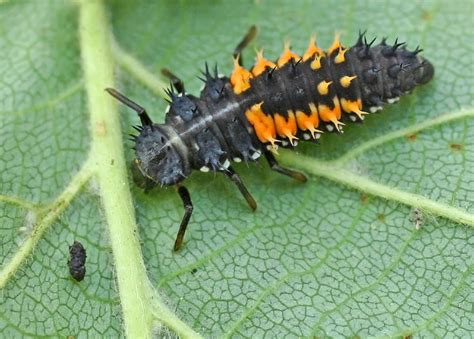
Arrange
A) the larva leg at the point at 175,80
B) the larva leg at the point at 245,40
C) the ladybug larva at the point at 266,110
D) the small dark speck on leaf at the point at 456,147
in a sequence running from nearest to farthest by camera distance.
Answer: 1. the ladybug larva at the point at 266,110
2. the small dark speck on leaf at the point at 456,147
3. the larva leg at the point at 175,80
4. the larva leg at the point at 245,40

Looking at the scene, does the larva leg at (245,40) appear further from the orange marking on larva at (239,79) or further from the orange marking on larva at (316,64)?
the orange marking on larva at (316,64)

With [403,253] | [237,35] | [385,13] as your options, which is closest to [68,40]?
[237,35]

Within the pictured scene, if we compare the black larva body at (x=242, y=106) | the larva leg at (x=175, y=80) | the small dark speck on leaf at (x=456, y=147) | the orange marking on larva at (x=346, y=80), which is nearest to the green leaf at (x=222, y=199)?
the small dark speck on leaf at (x=456, y=147)

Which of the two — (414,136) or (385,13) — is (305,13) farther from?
(414,136)

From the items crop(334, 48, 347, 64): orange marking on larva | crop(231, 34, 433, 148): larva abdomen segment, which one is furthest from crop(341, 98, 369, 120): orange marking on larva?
crop(334, 48, 347, 64): orange marking on larva

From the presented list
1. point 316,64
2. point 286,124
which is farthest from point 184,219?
point 316,64

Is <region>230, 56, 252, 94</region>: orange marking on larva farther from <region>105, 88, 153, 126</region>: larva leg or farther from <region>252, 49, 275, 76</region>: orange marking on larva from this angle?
<region>105, 88, 153, 126</region>: larva leg
